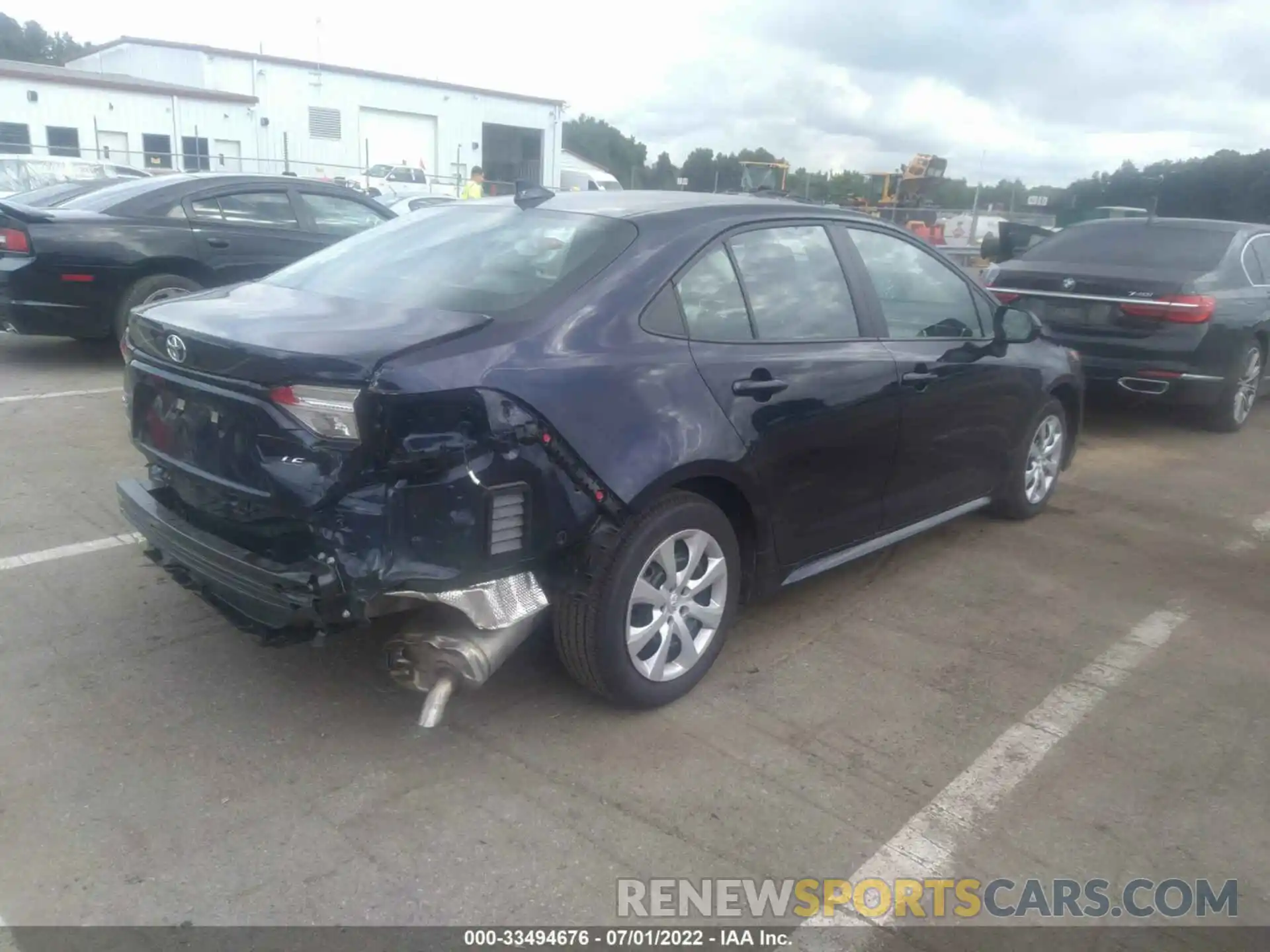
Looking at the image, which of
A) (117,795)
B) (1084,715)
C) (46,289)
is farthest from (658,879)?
(46,289)

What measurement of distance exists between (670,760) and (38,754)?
1.85 metres

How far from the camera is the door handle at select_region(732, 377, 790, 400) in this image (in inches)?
135

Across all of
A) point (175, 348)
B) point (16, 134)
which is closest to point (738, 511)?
point (175, 348)

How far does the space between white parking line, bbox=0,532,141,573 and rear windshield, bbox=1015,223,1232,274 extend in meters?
6.74

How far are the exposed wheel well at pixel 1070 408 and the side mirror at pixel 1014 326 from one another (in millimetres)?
569

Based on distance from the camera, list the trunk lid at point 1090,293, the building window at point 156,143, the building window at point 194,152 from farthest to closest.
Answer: the building window at point 156,143 → the building window at point 194,152 → the trunk lid at point 1090,293

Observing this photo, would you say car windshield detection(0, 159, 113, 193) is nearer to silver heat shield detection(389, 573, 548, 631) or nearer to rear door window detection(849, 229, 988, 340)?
rear door window detection(849, 229, 988, 340)

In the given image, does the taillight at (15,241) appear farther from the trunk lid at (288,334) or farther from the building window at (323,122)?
the building window at (323,122)

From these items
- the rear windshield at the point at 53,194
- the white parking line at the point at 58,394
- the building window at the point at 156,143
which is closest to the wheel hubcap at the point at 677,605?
the white parking line at the point at 58,394

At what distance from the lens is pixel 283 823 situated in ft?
9.11

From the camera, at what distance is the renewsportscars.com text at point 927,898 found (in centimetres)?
259

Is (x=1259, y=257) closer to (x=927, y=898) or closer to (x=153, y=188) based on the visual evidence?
(x=927, y=898)

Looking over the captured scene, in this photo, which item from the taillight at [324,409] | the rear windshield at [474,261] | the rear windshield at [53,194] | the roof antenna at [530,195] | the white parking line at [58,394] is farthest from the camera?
the rear windshield at [53,194]

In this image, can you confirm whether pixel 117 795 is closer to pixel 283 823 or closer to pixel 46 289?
pixel 283 823
